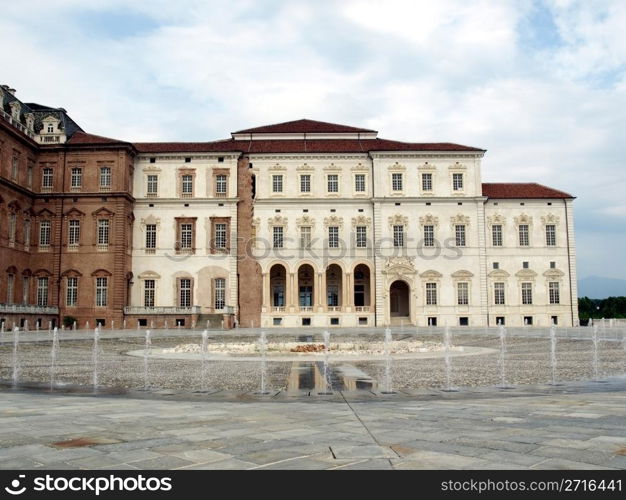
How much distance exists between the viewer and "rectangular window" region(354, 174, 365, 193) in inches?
1955

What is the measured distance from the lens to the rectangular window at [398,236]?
4909 centimetres

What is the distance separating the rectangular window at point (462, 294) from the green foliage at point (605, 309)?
2026 cm

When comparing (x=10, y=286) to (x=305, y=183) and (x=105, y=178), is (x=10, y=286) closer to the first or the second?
(x=105, y=178)

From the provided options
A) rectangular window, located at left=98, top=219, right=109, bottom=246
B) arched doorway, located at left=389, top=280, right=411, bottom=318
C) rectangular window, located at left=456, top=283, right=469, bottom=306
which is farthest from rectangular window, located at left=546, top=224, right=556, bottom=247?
rectangular window, located at left=98, top=219, right=109, bottom=246

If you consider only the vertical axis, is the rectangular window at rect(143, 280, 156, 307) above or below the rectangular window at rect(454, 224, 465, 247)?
below

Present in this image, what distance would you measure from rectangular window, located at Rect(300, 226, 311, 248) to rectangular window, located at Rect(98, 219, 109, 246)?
1501 cm

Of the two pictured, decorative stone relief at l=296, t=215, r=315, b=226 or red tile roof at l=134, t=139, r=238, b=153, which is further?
decorative stone relief at l=296, t=215, r=315, b=226

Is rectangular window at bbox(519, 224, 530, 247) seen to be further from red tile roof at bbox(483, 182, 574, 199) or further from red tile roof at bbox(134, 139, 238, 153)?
Answer: red tile roof at bbox(134, 139, 238, 153)

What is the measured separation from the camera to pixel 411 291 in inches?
1903

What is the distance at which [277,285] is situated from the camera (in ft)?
169

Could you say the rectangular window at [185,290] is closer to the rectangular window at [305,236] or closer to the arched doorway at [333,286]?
the rectangular window at [305,236]

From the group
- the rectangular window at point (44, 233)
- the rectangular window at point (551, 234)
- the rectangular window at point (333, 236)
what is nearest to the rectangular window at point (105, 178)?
the rectangular window at point (44, 233)

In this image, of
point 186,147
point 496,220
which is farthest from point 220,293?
point 496,220
